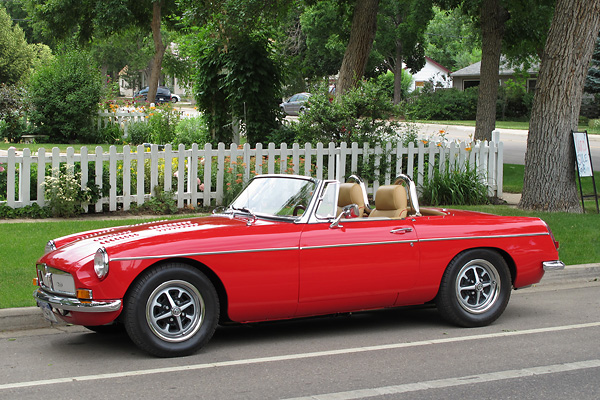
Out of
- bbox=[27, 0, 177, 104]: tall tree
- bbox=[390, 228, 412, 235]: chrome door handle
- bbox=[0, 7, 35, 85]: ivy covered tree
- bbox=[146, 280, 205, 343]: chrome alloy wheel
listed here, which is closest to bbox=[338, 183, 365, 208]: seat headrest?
bbox=[390, 228, 412, 235]: chrome door handle

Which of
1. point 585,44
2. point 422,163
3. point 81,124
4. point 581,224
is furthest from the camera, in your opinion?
point 81,124

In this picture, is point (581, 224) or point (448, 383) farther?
point (581, 224)

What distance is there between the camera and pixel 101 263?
5496 millimetres

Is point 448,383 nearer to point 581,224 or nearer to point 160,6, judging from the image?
point 581,224

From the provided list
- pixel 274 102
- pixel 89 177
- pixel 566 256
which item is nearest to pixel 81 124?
pixel 274 102

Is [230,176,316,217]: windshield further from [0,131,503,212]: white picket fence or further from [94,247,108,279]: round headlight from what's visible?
[0,131,503,212]: white picket fence

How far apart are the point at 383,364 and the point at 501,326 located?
74.0 inches

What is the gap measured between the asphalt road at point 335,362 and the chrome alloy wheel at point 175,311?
8.5 inches

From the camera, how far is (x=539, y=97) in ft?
44.1

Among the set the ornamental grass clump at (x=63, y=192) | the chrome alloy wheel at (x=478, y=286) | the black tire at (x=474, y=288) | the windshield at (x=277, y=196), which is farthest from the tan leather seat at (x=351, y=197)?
the ornamental grass clump at (x=63, y=192)

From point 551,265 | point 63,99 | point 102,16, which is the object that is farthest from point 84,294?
point 102,16

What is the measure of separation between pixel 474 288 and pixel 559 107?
7.38 meters

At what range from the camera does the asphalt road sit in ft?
16.4

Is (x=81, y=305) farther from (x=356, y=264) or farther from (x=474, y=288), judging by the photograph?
(x=474, y=288)
